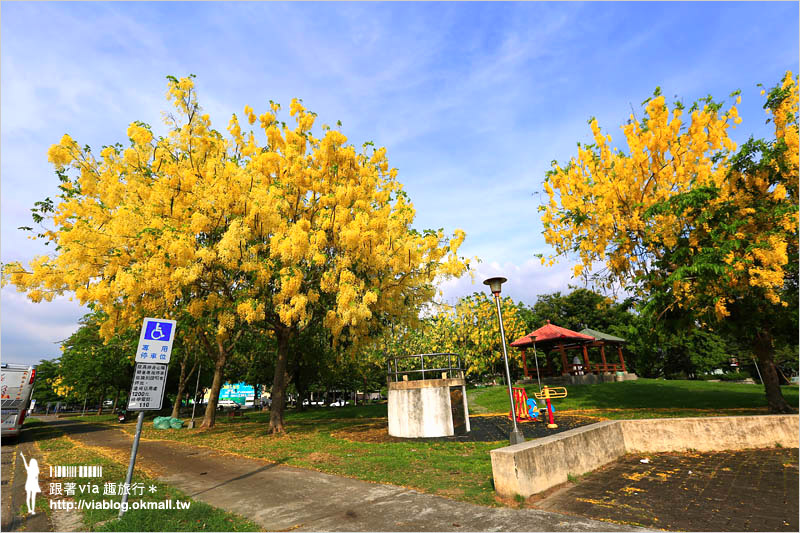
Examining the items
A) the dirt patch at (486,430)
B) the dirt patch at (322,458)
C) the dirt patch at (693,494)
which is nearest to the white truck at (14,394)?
the dirt patch at (486,430)

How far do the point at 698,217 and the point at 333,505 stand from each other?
13.7 metres

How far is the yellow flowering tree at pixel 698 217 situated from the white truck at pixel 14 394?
24.3 m

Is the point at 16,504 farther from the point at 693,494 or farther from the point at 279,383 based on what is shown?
the point at 693,494

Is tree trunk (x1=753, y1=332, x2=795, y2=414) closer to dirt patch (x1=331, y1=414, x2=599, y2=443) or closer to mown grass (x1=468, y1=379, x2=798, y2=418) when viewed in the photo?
mown grass (x1=468, y1=379, x2=798, y2=418)

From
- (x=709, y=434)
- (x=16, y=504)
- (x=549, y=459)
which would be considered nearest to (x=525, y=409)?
(x=709, y=434)

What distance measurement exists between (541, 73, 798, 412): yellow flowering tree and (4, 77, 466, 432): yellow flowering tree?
19.6 ft

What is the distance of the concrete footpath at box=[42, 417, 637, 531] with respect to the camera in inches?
205

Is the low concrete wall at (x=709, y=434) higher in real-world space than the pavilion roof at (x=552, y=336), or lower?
lower

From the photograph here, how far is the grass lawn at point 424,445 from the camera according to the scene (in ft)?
25.5

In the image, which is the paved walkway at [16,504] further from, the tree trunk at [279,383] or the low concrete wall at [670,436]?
the low concrete wall at [670,436]

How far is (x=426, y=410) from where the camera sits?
13.5 m

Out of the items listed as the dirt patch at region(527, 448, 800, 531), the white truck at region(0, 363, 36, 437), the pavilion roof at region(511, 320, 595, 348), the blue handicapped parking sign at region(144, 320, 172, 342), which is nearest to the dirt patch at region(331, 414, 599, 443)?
the dirt patch at region(527, 448, 800, 531)

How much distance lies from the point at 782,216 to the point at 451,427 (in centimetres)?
1186

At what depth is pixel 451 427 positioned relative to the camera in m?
13.4
